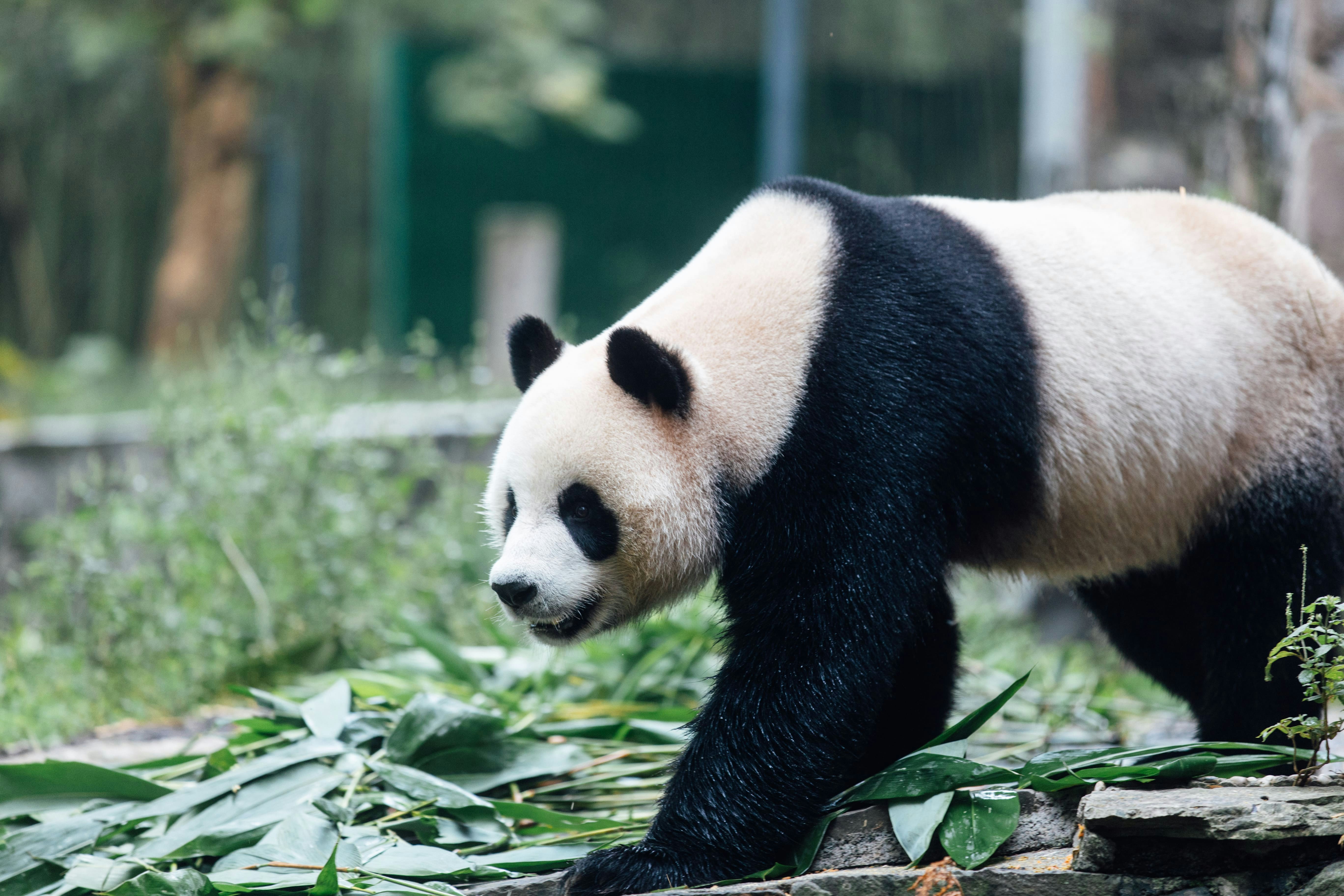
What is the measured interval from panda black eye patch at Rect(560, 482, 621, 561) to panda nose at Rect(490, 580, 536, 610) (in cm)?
14

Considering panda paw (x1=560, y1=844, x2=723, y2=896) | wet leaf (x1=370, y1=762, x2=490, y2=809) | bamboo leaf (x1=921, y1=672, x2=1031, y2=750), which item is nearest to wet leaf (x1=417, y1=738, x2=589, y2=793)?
wet leaf (x1=370, y1=762, x2=490, y2=809)

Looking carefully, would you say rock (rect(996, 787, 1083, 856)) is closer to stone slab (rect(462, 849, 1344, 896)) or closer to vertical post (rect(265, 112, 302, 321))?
stone slab (rect(462, 849, 1344, 896))

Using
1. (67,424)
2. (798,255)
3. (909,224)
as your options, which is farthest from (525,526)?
(67,424)

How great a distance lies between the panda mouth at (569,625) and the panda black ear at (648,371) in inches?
17.5

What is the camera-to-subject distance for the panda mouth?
2.83 m

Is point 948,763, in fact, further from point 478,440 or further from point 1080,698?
point 478,440

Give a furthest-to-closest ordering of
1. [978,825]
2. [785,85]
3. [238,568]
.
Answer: [785,85] → [238,568] → [978,825]

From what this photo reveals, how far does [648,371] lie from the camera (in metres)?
2.70

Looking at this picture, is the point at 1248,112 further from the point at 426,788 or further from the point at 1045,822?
the point at 426,788

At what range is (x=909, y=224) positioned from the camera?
3.00 m

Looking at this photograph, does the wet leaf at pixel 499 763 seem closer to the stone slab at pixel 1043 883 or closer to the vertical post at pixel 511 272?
the stone slab at pixel 1043 883

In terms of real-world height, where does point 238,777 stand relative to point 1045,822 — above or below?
below

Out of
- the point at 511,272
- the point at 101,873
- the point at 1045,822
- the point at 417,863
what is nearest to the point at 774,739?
the point at 1045,822

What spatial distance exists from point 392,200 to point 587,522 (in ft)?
25.3
